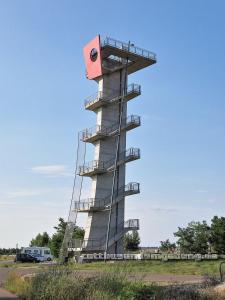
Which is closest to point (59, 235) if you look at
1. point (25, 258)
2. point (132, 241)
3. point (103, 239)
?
point (132, 241)

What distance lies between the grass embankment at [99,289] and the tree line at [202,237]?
60.4 m

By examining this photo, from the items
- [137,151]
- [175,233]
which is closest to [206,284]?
[137,151]

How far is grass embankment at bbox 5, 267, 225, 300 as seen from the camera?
12.5 m

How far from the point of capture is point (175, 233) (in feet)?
264

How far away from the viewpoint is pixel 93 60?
191ft

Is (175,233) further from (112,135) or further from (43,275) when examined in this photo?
(43,275)

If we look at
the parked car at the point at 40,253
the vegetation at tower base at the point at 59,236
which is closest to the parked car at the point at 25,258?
the parked car at the point at 40,253

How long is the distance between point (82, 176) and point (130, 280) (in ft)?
136

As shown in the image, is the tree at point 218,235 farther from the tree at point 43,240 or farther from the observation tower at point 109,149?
the tree at point 43,240

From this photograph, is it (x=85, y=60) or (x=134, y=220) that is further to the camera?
(x=85, y=60)

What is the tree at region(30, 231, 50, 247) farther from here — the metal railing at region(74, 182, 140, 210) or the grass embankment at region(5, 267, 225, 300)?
the grass embankment at region(5, 267, 225, 300)

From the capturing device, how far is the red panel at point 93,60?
5675 centimetres

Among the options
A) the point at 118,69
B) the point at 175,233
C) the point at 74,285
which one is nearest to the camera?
the point at 74,285

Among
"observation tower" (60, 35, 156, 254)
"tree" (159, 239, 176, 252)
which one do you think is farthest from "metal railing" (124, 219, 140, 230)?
"tree" (159, 239, 176, 252)
